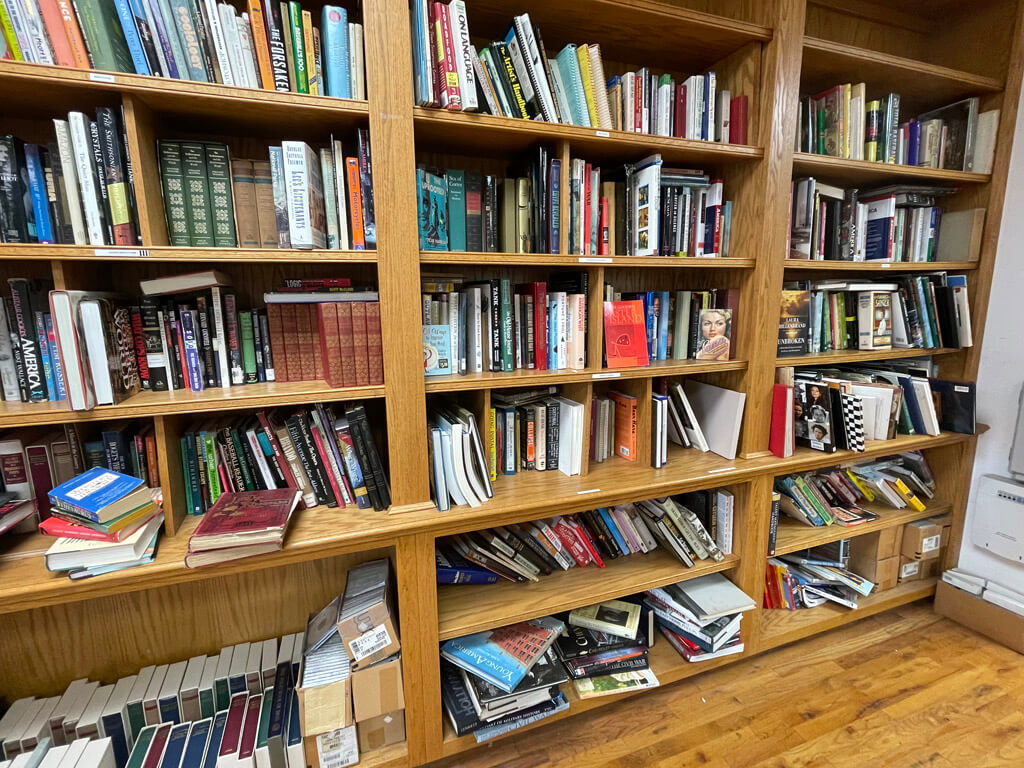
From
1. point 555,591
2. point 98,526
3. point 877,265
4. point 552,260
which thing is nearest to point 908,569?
point 877,265

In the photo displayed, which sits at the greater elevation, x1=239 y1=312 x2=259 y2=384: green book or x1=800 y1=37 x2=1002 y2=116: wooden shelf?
x1=800 y1=37 x2=1002 y2=116: wooden shelf

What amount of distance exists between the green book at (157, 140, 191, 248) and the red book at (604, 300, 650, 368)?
3.84 feet

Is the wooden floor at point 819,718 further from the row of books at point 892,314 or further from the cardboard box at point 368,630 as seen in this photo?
the row of books at point 892,314

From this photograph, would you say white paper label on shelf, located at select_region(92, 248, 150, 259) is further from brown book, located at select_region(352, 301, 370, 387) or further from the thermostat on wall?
the thermostat on wall

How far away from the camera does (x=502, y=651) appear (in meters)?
1.44

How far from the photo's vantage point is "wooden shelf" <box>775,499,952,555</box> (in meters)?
1.79

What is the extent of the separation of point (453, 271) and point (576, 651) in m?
1.38

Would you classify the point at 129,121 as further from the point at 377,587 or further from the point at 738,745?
the point at 738,745

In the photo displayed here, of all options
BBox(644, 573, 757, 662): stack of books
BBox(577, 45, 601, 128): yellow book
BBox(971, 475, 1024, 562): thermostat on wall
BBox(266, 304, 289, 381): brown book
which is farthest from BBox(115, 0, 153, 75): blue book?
BBox(971, 475, 1024, 562): thermostat on wall

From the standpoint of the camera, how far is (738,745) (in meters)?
1.48

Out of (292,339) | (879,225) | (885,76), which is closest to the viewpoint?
(292,339)

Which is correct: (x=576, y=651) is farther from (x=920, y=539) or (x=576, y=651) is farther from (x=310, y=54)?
(x=310, y=54)

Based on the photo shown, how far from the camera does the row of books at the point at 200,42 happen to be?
0.95 meters

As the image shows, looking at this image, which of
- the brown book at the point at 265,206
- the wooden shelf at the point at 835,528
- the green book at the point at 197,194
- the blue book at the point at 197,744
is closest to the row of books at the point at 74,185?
the green book at the point at 197,194
